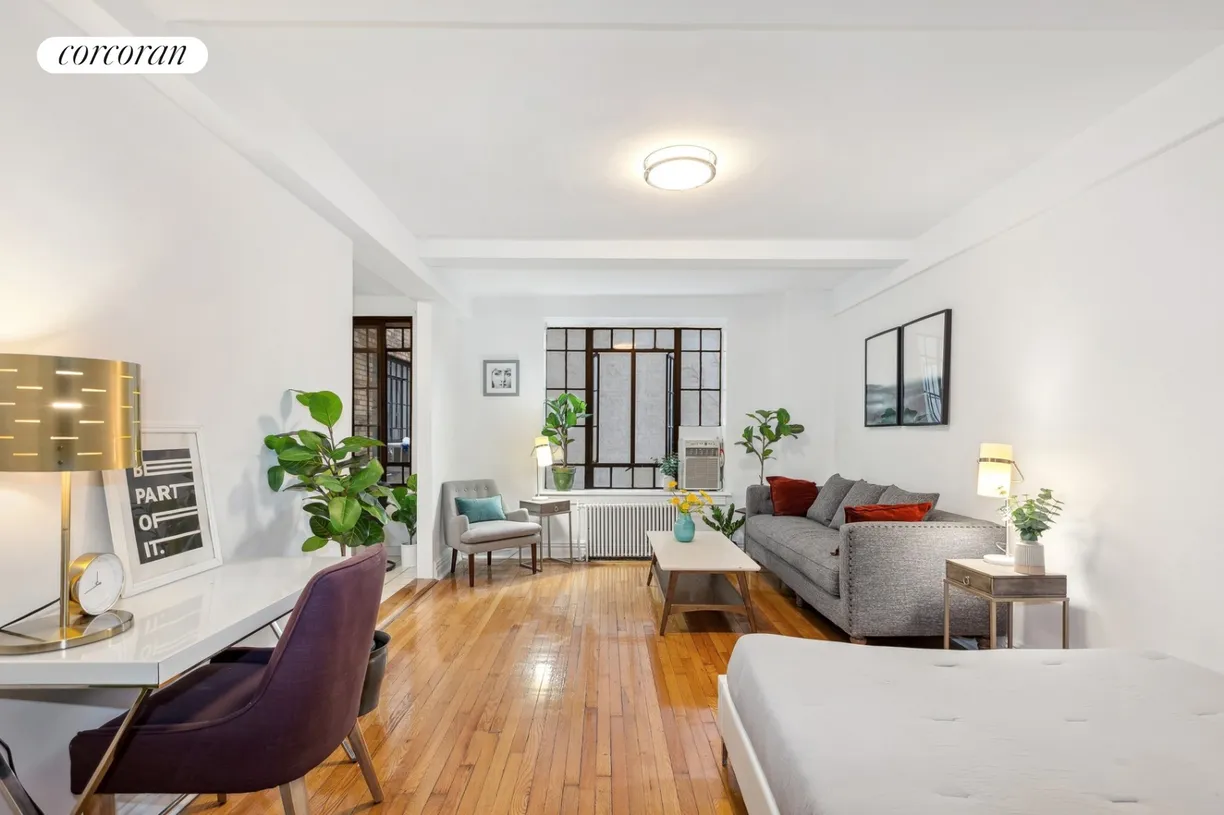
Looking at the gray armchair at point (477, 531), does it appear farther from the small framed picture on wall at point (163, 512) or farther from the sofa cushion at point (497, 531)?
the small framed picture on wall at point (163, 512)

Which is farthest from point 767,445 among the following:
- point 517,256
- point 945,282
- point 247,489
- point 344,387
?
point 247,489

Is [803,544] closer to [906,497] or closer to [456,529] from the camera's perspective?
[906,497]

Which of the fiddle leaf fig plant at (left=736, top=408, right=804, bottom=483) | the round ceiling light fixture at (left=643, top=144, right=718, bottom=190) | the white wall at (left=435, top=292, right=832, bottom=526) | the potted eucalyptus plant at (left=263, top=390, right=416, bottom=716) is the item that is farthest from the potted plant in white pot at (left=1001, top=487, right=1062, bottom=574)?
the white wall at (left=435, top=292, right=832, bottom=526)

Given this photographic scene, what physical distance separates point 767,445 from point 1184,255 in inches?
172

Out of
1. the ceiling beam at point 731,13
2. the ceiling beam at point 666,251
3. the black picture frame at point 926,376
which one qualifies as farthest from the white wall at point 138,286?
the black picture frame at point 926,376

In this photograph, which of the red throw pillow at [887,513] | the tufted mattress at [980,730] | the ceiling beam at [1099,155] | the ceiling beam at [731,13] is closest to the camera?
the tufted mattress at [980,730]

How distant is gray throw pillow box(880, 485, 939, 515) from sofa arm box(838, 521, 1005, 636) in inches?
24.5

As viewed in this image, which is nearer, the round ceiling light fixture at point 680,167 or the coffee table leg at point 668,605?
the round ceiling light fixture at point 680,167

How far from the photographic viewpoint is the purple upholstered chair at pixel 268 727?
63.6 inches

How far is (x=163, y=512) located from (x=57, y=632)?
2.26ft

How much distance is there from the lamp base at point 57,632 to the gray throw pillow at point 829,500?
4.82 metres

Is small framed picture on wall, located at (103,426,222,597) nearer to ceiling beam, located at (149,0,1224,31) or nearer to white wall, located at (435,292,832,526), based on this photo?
ceiling beam, located at (149,0,1224,31)

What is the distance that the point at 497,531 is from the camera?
5590mm

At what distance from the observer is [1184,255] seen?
263cm
